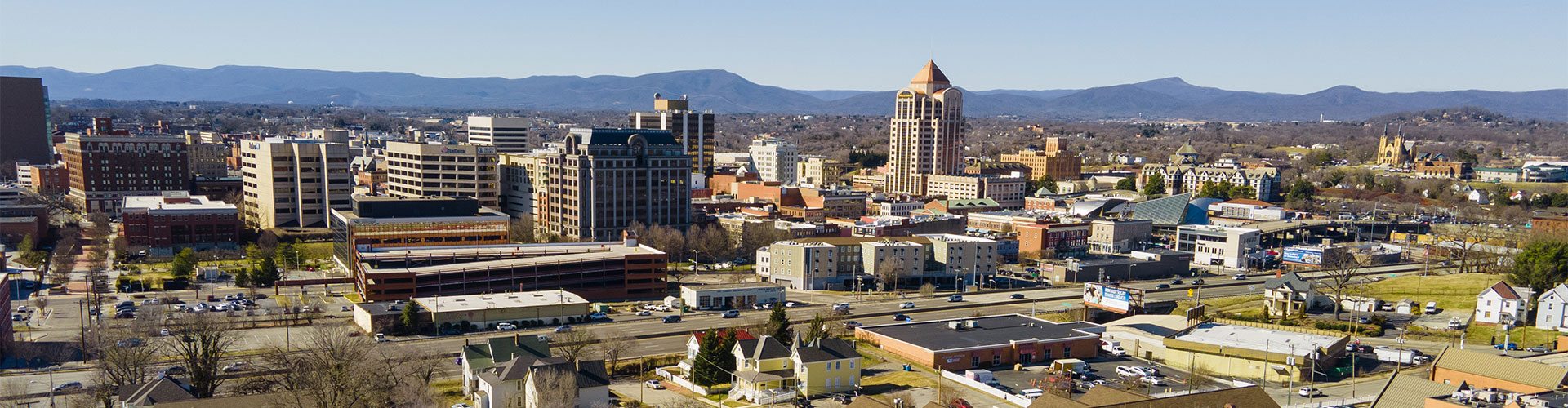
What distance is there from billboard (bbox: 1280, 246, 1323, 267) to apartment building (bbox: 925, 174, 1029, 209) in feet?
121

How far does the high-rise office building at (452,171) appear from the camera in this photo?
9456 centimetres

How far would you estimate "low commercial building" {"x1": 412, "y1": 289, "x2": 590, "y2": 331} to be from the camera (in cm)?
5469

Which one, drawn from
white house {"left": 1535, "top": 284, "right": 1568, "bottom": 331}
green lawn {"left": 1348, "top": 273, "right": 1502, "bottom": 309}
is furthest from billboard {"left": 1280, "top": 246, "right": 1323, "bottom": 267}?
white house {"left": 1535, "top": 284, "right": 1568, "bottom": 331}

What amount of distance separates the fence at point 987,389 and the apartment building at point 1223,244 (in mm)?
49492

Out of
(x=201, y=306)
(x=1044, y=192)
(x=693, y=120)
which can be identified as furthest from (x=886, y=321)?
(x=693, y=120)

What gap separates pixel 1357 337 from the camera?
176 ft

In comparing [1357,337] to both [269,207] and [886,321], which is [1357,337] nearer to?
[886,321]

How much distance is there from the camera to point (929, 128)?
441 feet

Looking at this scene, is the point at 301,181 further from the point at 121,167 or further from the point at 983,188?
the point at 983,188

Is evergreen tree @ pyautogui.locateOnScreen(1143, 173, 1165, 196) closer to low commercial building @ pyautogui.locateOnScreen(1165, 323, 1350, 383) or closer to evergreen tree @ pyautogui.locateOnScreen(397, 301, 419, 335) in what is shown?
low commercial building @ pyautogui.locateOnScreen(1165, 323, 1350, 383)

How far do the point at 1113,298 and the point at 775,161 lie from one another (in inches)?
3834

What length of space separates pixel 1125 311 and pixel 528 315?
33280 millimetres

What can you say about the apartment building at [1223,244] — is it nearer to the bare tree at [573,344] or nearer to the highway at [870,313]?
the highway at [870,313]

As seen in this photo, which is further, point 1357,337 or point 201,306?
point 201,306
